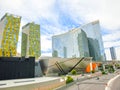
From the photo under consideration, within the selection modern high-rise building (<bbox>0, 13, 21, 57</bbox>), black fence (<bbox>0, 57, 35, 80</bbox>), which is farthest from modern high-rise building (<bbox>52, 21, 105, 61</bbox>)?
black fence (<bbox>0, 57, 35, 80</bbox>)

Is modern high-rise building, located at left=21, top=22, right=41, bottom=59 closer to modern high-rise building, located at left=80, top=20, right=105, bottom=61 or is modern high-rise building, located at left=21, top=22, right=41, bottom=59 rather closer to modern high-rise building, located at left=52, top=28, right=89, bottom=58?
modern high-rise building, located at left=52, top=28, right=89, bottom=58

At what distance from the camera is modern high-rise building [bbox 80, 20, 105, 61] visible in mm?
121938

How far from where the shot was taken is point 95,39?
124 metres

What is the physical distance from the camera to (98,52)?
12294cm

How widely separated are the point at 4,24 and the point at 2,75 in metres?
52.2

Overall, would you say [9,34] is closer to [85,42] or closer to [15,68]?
[15,68]

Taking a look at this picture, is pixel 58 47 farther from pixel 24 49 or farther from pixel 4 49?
pixel 4 49

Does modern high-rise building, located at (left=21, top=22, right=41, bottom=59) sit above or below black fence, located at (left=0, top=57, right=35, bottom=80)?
above

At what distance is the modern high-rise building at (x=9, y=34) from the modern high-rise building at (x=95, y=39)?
74.0 meters

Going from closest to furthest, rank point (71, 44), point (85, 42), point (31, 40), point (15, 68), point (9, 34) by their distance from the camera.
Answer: point (15, 68)
point (9, 34)
point (31, 40)
point (85, 42)
point (71, 44)

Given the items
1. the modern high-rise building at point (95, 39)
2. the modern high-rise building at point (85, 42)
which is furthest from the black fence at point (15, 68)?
the modern high-rise building at point (95, 39)

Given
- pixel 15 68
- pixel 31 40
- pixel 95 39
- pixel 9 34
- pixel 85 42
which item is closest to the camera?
pixel 15 68

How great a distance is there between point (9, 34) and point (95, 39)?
85.1 metres

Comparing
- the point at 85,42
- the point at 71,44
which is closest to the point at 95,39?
the point at 85,42
